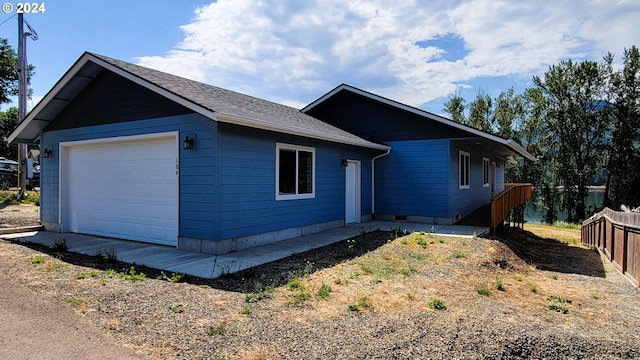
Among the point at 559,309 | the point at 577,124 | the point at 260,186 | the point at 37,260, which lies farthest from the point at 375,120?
the point at 577,124

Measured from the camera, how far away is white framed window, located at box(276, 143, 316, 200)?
901 centimetres

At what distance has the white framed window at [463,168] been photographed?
44.6 feet

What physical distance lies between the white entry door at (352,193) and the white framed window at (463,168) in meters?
3.78

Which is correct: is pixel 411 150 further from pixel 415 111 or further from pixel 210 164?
pixel 210 164

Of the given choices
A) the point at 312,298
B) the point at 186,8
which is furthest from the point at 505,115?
the point at 312,298

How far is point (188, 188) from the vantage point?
7711mm

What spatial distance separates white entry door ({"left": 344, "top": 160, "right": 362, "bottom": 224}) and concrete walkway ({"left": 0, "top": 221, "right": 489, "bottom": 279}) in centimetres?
119

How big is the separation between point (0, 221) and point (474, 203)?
16670mm

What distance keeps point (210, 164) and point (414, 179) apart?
24.9 feet

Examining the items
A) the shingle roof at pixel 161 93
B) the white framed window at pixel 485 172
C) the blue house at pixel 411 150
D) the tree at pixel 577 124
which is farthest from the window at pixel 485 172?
the tree at pixel 577 124

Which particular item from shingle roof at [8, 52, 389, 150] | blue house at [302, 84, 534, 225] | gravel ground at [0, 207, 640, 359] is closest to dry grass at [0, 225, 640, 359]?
gravel ground at [0, 207, 640, 359]

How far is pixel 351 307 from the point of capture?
14.9ft

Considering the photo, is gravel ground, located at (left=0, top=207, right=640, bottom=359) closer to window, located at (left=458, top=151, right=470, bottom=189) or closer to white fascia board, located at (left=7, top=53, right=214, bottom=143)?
white fascia board, located at (left=7, top=53, right=214, bottom=143)

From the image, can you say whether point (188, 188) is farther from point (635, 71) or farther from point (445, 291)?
point (635, 71)
